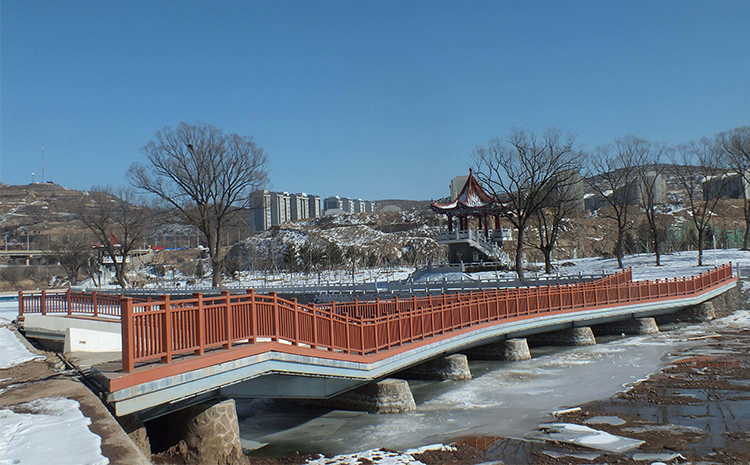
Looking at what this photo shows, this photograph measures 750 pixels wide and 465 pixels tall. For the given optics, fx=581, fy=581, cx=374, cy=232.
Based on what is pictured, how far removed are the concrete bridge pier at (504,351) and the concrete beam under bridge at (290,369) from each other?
39 centimetres

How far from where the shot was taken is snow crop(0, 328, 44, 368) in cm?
1554

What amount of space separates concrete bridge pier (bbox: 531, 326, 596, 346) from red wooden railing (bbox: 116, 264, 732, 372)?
1.04 metres

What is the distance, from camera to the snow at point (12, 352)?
612 inches

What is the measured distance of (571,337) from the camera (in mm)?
24672

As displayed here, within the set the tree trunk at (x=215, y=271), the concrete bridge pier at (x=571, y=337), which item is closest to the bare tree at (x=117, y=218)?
the tree trunk at (x=215, y=271)

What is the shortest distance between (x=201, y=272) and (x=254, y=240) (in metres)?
61.6

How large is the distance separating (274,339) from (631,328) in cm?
2145

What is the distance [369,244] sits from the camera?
128 m

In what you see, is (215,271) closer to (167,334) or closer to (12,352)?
(12,352)

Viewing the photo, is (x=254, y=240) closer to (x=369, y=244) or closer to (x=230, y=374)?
(x=369, y=244)

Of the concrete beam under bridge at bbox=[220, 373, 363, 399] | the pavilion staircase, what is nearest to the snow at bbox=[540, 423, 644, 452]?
the concrete beam under bridge at bbox=[220, 373, 363, 399]

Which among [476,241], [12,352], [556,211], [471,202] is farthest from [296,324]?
[556,211]

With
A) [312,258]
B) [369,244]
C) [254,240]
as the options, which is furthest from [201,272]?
[254,240]

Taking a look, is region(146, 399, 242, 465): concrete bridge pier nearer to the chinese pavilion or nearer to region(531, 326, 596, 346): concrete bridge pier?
region(531, 326, 596, 346): concrete bridge pier
